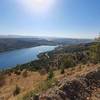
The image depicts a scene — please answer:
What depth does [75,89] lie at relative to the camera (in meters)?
9.68

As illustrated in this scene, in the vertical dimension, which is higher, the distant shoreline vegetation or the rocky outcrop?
the rocky outcrop

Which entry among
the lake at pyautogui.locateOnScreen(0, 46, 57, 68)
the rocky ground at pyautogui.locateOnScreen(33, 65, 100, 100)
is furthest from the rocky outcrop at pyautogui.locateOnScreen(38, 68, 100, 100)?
the lake at pyautogui.locateOnScreen(0, 46, 57, 68)

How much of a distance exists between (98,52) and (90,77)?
1157 cm

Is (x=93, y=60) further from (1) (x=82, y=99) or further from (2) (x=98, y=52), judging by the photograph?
(1) (x=82, y=99)

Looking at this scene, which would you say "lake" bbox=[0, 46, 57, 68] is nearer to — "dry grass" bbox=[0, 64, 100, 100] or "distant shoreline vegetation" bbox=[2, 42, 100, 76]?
"distant shoreline vegetation" bbox=[2, 42, 100, 76]

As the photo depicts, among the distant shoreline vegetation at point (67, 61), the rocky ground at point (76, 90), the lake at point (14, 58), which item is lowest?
the lake at point (14, 58)

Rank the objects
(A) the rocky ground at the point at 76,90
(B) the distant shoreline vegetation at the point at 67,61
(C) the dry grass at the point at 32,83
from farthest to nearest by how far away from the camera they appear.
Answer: (B) the distant shoreline vegetation at the point at 67,61 < (C) the dry grass at the point at 32,83 < (A) the rocky ground at the point at 76,90

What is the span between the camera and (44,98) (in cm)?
808

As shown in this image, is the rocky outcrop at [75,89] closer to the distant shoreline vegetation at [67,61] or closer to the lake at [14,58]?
the distant shoreline vegetation at [67,61]

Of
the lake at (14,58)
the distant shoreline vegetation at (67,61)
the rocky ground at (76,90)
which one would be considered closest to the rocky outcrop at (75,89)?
the rocky ground at (76,90)

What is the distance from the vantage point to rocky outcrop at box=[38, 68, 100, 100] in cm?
845

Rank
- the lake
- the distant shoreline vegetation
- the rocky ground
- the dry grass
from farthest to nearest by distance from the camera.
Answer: the lake → the distant shoreline vegetation → the dry grass → the rocky ground

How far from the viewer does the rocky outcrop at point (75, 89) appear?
8453 millimetres

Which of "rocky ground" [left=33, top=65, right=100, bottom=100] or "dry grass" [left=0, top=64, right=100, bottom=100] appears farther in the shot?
"dry grass" [left=0, top=64, right=100, bottom=100]
